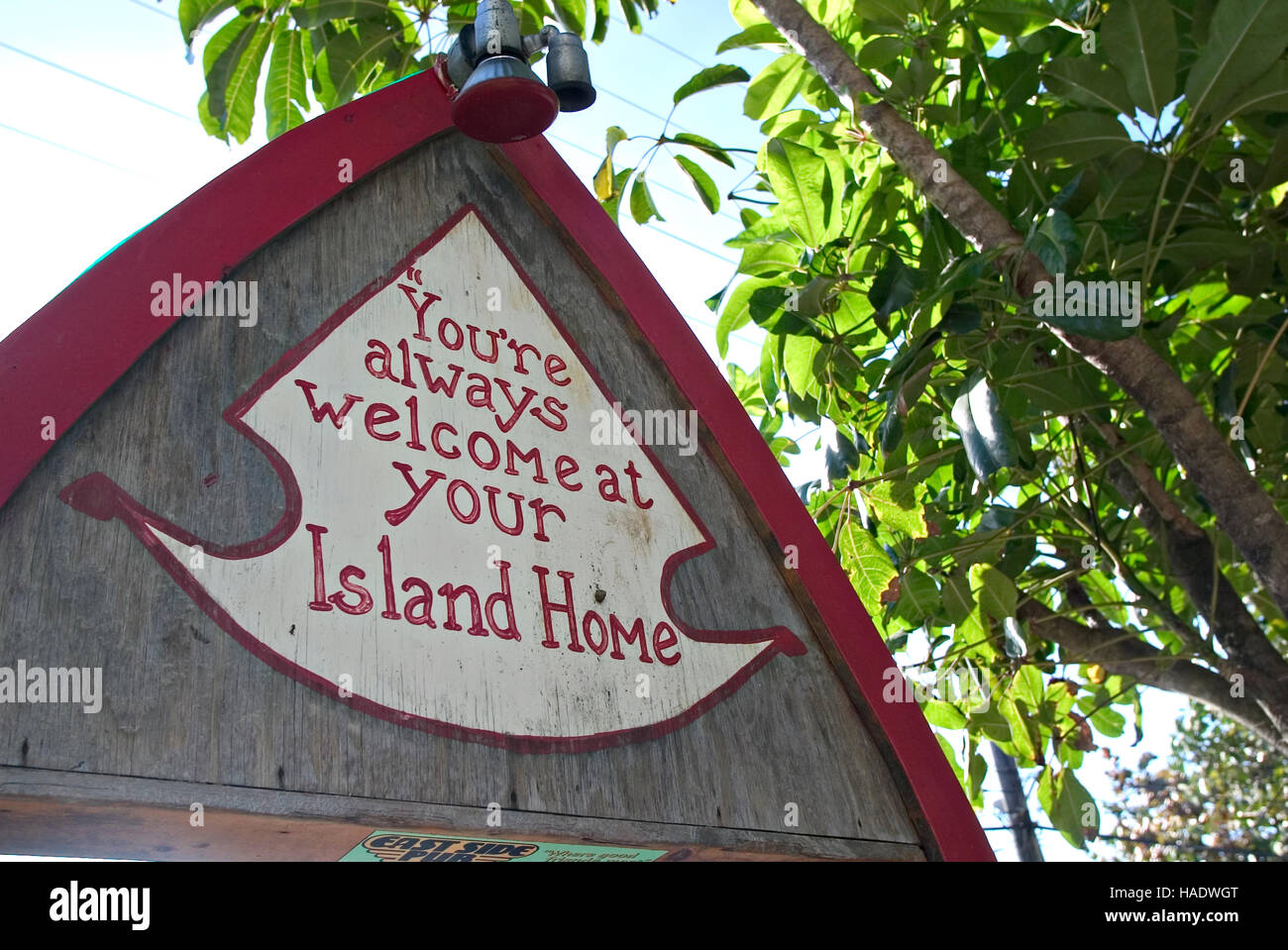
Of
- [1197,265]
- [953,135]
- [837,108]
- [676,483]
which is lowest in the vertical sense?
[676,483]

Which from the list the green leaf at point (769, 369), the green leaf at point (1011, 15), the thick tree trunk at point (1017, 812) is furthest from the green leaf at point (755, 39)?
the thick tree trunk at point (1017, 812)

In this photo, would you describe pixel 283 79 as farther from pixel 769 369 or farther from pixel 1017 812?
pixel 1017 812

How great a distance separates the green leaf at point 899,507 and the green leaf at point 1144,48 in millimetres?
1063

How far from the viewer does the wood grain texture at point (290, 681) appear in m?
1.56

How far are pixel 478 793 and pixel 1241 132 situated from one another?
2.84 metres

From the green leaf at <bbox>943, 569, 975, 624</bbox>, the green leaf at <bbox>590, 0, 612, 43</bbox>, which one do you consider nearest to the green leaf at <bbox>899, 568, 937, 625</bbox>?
the green leaf at <bbox>943, 569, 975, 624</bbox>

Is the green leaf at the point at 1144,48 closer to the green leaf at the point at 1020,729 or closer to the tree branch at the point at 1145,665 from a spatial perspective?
the tree branch at the point at 1145,665

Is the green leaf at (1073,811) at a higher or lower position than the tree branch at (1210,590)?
lower

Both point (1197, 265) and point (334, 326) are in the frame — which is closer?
point (334, 326)

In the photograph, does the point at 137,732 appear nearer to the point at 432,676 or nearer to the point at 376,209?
the point at 432,676

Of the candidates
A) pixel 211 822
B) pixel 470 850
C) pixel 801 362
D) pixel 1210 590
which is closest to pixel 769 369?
pixel 801 362

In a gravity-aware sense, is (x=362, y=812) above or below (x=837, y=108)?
below
